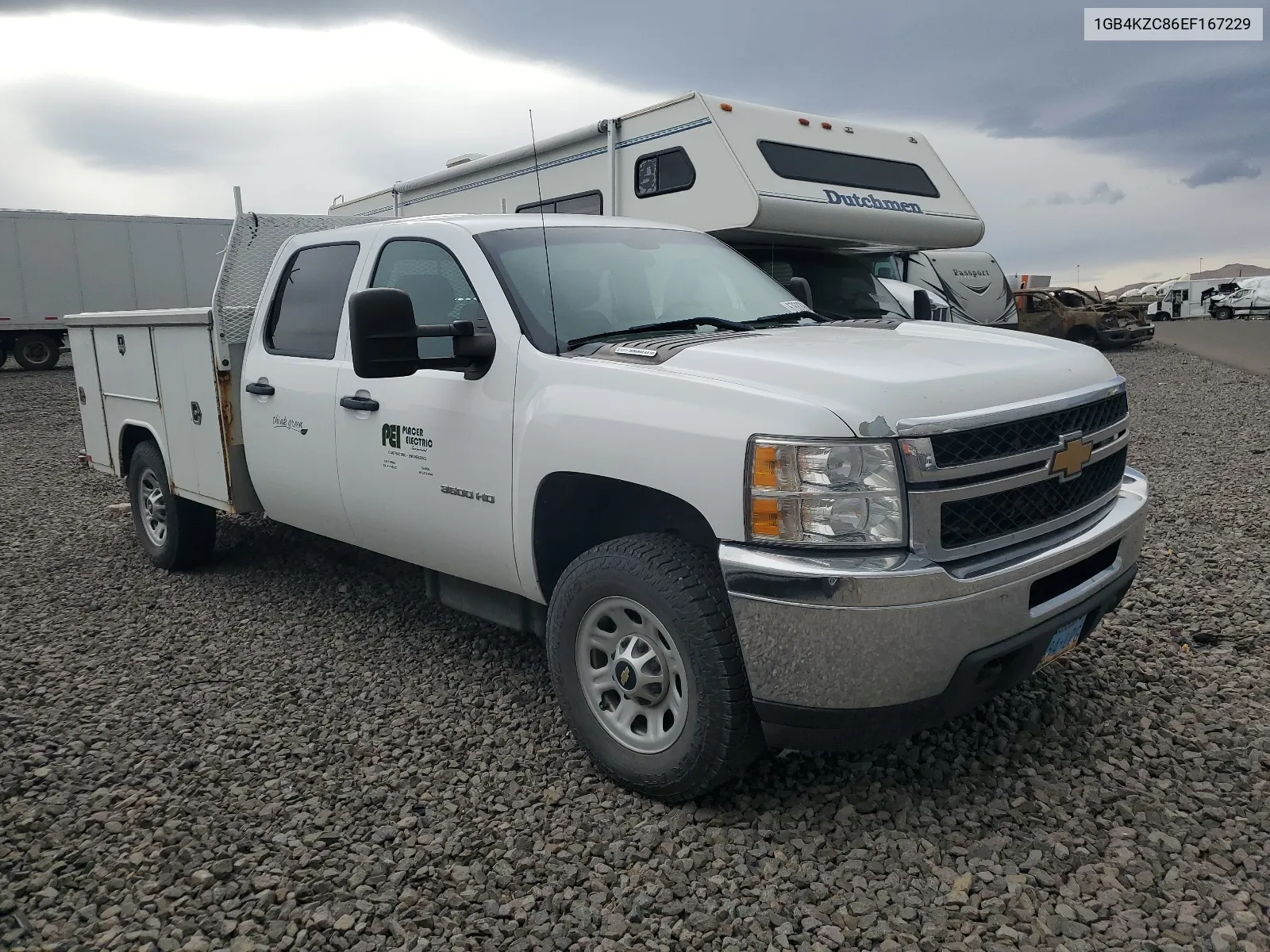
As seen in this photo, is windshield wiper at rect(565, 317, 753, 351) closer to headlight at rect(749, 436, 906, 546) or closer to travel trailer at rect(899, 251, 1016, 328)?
headlight at rect(749, 436, 906, 546)

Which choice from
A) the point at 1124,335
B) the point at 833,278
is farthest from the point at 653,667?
the point at 1124,335

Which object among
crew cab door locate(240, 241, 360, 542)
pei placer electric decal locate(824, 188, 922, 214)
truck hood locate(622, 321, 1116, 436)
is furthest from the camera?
pei placer electric decal locate(824, 188, 922, 214)

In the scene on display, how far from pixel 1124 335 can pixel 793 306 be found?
66.6 ft

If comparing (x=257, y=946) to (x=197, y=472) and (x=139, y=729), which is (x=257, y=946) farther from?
(x=197, y=472)

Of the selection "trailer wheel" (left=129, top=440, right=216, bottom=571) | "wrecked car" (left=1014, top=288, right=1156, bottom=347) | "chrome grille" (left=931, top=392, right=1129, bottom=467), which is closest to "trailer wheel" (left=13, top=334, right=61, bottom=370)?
"trailer wheel" (left=129, top=440, right=216, bottom=571)

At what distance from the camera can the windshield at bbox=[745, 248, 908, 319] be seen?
923 centimetres

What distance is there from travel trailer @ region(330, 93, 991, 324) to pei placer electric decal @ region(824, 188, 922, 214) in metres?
0.02

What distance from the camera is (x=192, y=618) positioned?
17.1 feet

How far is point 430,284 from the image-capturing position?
411 centimetres

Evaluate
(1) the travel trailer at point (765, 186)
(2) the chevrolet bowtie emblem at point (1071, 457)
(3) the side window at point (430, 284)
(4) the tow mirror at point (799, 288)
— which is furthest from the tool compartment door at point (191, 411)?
(1) the travel trailer at point (765, 186)

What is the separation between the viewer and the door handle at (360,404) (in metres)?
4.11

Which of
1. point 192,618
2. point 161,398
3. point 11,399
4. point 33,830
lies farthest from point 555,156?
point 11,399

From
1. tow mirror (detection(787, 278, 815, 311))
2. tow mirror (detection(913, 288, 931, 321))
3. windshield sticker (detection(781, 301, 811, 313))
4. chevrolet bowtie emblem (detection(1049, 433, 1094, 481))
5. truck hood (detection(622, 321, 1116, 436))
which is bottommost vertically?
chevrolet bowtie emblem (detection(1049, 433, 1094, 481))

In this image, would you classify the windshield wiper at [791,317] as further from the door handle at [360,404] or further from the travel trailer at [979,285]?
the travel trailer at [979,285]
